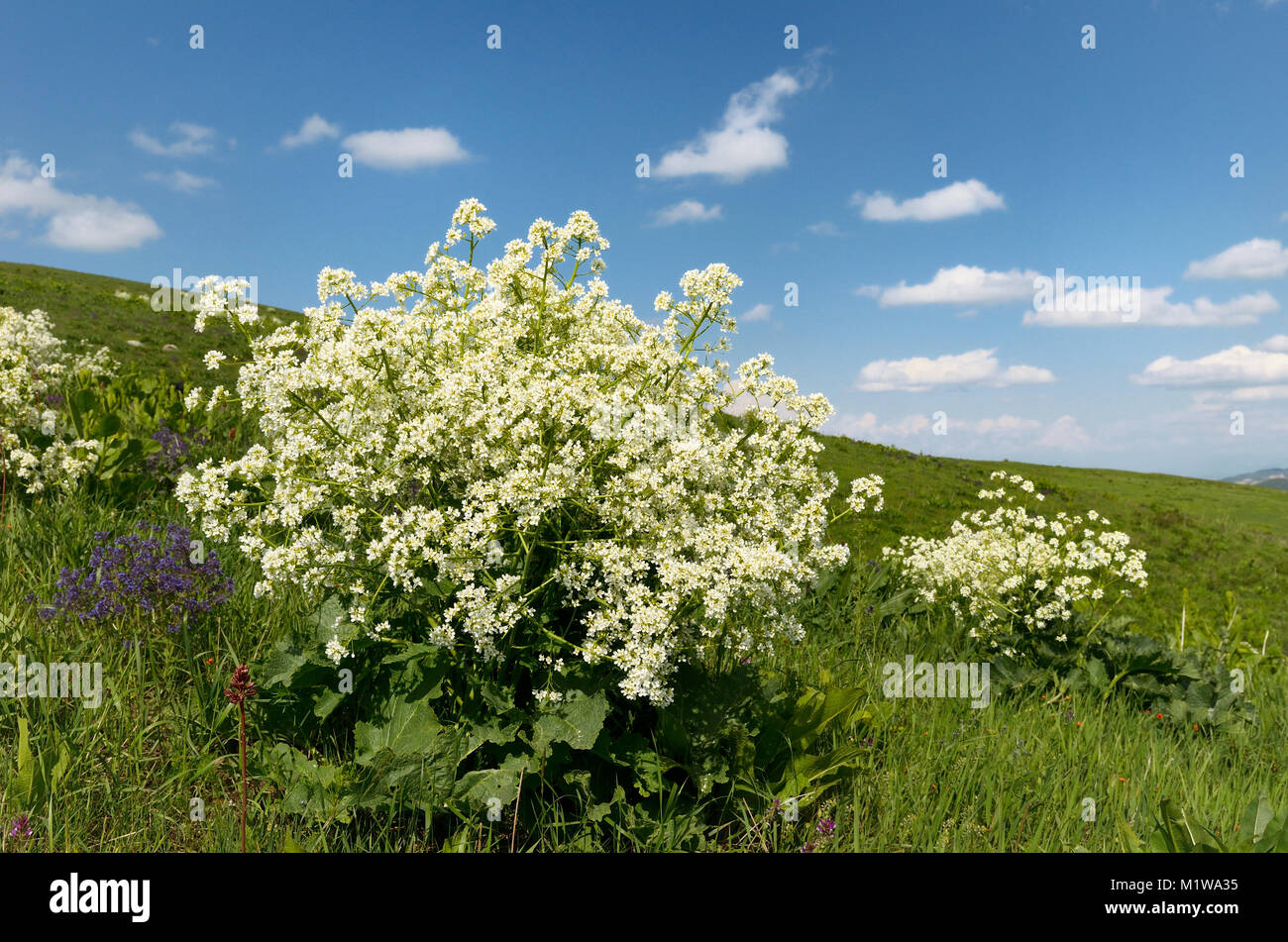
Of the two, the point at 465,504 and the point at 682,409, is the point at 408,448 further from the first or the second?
the point at 682,409

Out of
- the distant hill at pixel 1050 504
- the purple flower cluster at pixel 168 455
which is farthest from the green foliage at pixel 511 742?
the distant hill at pixel 1050 504

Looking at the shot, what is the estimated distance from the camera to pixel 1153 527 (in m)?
A: 25.9

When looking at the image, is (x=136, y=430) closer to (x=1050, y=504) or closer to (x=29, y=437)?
(x=29, y=437)

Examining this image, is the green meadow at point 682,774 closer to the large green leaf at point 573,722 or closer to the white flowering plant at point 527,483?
the large green leaf at point 573,722

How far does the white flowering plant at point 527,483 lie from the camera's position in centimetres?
365

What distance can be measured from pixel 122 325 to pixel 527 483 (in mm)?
34236

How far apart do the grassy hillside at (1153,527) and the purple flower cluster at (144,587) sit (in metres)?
10.7

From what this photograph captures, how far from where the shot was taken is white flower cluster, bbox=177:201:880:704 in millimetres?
3641

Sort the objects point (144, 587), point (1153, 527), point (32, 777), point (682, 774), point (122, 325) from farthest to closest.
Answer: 1. point (122, 325)
2. point (1153, 527)
3. point (144, 587)
4. point (682, 774)
5. point (32, 777)

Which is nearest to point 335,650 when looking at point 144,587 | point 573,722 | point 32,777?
point 573,722

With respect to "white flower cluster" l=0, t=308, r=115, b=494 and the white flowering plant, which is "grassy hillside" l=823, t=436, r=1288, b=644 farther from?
"white flower cluster" l=0, t=308, r=115, b=494
